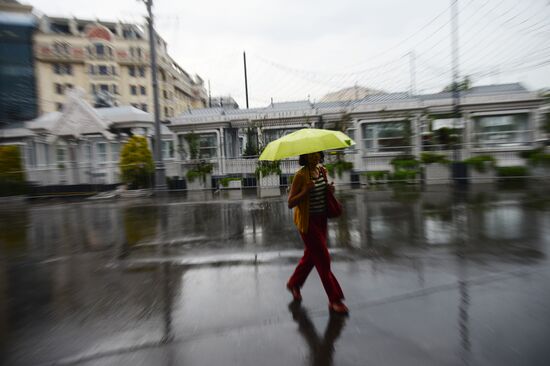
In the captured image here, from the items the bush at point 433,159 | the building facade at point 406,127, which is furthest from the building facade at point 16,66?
the bush at point 433,159

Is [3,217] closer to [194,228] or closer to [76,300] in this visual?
[194,228]

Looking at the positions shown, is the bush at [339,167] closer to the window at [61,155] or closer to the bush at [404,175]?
the bush at [404,175]

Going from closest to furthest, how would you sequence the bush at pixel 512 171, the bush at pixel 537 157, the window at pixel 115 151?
the bush at pixel 537 157
the bush at pixel 512 171
the window at pixel 115 151

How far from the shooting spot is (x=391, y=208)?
9398 mm

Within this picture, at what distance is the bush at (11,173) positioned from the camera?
1700cm

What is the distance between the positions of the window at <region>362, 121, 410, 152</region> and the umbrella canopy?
1463 cm

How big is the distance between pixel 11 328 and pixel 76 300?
728 mm

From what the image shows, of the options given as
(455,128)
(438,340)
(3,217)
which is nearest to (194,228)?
(438,340)

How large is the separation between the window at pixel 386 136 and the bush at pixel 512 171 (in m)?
4.14

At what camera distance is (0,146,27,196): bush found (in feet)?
55.8

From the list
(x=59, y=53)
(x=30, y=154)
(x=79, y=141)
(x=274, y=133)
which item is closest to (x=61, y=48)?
(x=59, y=53)

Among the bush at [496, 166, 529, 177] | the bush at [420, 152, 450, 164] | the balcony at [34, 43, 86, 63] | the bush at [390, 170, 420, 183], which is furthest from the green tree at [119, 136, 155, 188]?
the balcony at [34, 43, 86, 63]

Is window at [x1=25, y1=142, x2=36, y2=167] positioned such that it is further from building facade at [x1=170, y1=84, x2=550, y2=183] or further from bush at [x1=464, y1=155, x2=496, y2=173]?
bush at [x1=464, y1=155, x2=496, y2=173]

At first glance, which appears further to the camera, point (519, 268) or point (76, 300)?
point (519, 268)
